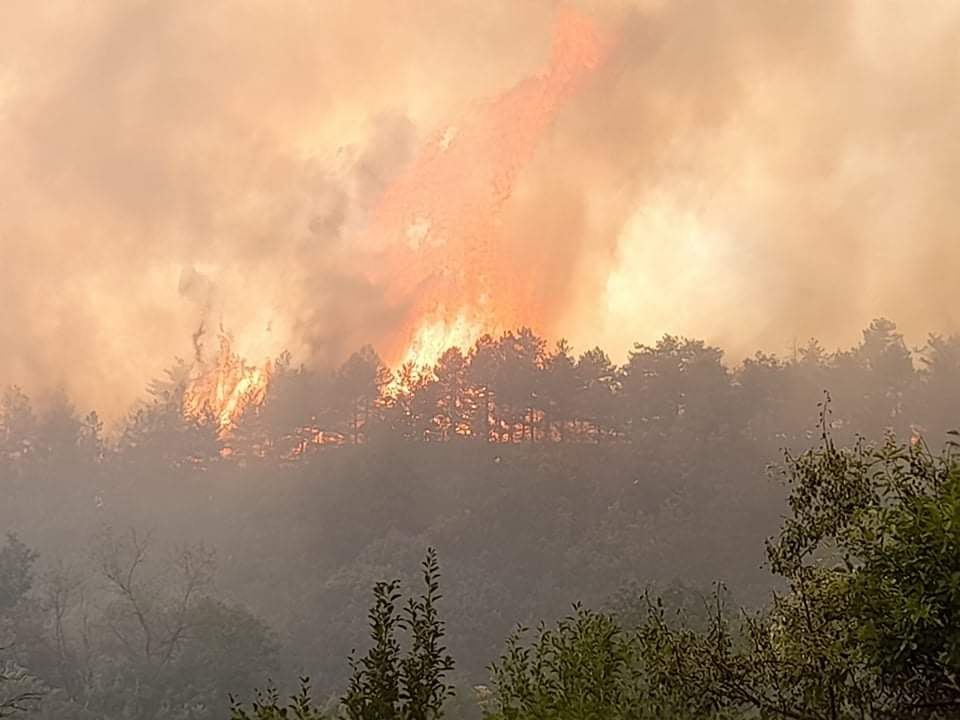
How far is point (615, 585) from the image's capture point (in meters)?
109

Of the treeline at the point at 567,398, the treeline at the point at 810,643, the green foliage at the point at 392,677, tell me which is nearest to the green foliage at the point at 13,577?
the treeline at the point at 567,398

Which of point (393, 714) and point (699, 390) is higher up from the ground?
point (699, 390)

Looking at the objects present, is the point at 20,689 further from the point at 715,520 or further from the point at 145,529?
the point at 715,520

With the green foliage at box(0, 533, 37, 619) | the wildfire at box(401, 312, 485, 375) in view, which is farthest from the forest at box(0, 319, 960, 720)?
the wildfire at box(401, 312, 485, 375)

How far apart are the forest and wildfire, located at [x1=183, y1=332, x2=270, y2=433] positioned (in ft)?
6.58

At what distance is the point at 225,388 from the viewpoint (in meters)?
153

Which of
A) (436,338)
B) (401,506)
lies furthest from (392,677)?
(436,338)

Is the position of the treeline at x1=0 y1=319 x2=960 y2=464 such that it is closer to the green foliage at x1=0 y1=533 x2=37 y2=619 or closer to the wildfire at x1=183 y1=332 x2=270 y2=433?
the wildfire at x1=183 y1=332 x2=270 y2=433

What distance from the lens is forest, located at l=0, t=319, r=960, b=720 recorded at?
3546 inches

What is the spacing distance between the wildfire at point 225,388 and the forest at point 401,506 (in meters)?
2.01

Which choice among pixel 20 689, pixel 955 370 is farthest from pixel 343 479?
pixel 955 370

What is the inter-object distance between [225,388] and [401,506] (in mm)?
40850

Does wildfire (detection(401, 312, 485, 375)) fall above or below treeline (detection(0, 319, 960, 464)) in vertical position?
above

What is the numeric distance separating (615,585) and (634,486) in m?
17.4
